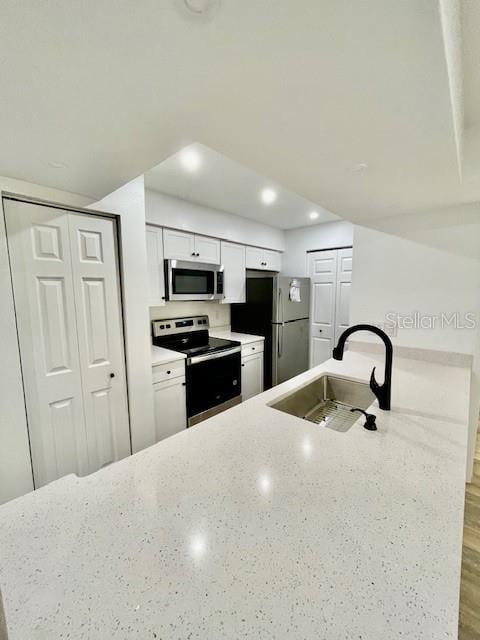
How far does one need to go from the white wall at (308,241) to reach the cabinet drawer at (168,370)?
7.49 ft

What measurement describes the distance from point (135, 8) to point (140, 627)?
1071 millimetres

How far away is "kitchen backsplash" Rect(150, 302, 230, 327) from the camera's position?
9.34 ft

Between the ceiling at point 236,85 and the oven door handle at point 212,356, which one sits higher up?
the ceiling at point 236,85

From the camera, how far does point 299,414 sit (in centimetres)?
144

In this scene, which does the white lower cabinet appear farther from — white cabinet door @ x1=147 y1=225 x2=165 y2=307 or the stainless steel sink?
the stainless steel sink

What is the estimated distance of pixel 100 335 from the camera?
1.75 m

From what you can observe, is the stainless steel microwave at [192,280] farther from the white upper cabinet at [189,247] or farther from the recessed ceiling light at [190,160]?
the recessed ceiling light at [190,160]

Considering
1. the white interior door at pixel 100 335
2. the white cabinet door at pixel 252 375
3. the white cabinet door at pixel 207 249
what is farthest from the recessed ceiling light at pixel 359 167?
the white cabinet door at pixel 252 375

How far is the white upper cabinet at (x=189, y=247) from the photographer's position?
2.50m

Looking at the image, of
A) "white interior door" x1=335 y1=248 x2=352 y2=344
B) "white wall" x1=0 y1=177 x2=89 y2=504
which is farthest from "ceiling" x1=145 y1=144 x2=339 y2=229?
"white wall" x1=0 y1=177 x2=89 y2=504

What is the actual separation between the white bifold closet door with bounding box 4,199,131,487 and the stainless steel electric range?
0.66 m

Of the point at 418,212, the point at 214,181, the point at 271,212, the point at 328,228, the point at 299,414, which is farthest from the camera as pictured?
the point at 328,228

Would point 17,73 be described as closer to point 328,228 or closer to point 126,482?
point 126,482

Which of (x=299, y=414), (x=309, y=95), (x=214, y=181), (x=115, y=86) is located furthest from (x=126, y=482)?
(x=214, y=181)
